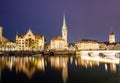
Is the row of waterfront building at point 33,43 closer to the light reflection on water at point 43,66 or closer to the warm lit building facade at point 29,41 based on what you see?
the warm lit building facade at point 29,41

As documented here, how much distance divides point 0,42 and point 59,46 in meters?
14.4

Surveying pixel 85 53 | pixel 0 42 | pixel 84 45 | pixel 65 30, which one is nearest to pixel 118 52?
pixel 85 53

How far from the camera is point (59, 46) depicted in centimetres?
7000

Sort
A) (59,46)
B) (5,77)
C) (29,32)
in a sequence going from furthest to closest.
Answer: (59,46) → (29,32) → (5,77)

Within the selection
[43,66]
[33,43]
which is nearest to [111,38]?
[33,43]

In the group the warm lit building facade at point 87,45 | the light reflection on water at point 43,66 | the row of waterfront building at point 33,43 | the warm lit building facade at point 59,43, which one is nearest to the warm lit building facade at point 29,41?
the row of waterfront building at point 33,43

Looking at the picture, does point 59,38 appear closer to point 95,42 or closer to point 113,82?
point 95,42

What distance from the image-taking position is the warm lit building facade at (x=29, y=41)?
62875mm

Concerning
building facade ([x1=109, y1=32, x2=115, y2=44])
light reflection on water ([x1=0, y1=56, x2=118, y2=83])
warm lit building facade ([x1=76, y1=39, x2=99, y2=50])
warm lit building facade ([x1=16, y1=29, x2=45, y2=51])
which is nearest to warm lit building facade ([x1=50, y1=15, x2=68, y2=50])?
warm lit building facade ([x1=16, y1=29, x2=45, y2=51])

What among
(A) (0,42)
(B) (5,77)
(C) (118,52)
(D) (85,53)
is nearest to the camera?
(B) (5,77)

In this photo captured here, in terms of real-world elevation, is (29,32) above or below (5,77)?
above

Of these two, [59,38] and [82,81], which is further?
[59,38]

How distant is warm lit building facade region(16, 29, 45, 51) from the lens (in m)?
62.9

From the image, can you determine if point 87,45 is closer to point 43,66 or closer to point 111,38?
point 111,38
